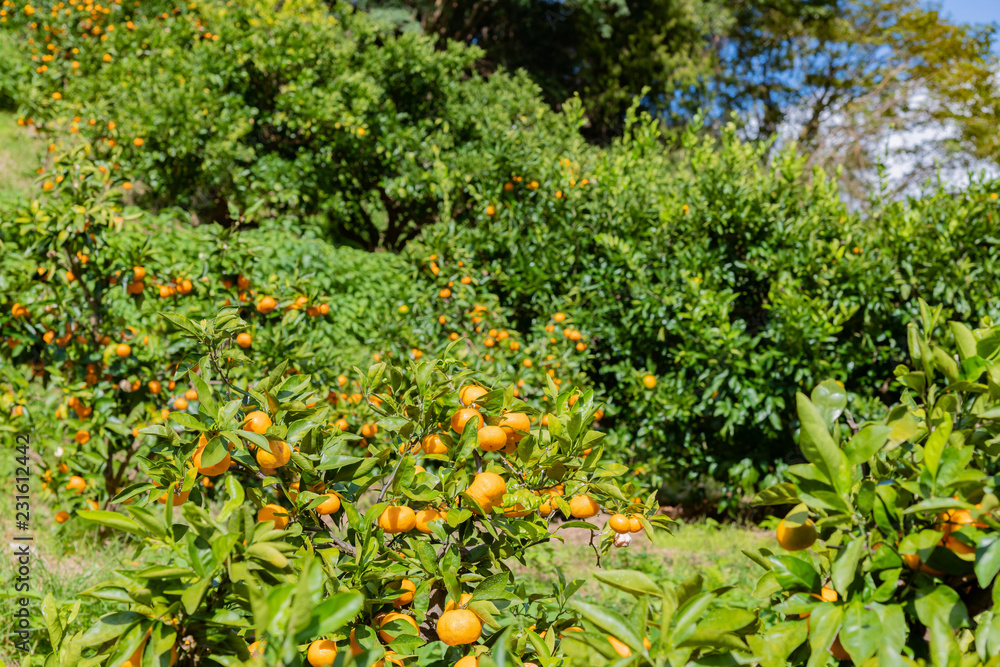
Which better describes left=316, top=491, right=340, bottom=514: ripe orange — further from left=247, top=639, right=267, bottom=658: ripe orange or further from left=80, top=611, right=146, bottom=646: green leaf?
left=80, top=611, right=146, bottom=646: green leaf

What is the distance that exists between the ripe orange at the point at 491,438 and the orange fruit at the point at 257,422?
1.37 ft

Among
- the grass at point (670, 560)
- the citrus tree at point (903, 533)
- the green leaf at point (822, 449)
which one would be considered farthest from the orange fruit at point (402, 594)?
the grass at point (670, 560)

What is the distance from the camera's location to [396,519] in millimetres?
1210

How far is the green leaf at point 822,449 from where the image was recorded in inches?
30.9

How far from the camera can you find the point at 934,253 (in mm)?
3609

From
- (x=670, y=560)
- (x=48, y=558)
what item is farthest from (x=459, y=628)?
(x=670, y=560)

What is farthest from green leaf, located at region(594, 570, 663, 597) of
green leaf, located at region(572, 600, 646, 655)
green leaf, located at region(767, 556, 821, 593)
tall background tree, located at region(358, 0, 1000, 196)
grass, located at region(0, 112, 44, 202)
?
tall background tree, located at region(358, 0, 1000, 196)

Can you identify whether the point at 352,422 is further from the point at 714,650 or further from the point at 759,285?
the point at 759,285

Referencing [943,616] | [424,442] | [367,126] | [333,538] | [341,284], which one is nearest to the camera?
[943,616]

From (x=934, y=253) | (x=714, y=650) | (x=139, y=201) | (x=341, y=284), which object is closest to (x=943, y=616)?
(x=714, y=650)

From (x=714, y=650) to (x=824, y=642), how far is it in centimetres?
14

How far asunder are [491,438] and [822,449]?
62cm

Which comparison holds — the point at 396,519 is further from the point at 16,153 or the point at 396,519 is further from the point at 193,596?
the point at 16,153

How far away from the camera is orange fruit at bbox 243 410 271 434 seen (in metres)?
1.15
